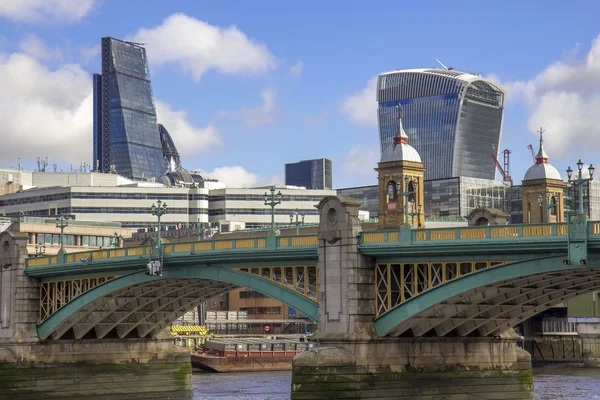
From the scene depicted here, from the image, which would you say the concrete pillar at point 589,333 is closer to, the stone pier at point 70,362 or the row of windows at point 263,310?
the row of windows at point 263,310

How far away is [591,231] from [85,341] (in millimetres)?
50480

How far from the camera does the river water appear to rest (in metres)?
91.7

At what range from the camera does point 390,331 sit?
211 ft

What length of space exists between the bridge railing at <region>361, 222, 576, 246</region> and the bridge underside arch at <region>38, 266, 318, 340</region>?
14.6m

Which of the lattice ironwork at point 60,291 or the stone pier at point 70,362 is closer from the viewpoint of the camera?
the lattice ironwork at point 60,291

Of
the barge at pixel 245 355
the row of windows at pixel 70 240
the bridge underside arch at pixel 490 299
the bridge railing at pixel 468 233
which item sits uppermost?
the row of windows at pixel 70 240

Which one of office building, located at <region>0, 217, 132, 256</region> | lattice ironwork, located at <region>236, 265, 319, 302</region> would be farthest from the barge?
lattice ironwork, located at <region>236, 265, 319, 302</region>

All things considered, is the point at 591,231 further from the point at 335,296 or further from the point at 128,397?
the point at 128,397

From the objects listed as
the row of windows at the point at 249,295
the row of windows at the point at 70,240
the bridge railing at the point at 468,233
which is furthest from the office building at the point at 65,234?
the bridge railing at the point at 468,233

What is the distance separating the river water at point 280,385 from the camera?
301 ft

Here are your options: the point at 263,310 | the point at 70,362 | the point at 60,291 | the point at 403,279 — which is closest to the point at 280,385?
the point at 70,362

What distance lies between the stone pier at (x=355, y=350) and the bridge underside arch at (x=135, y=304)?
38.5ft

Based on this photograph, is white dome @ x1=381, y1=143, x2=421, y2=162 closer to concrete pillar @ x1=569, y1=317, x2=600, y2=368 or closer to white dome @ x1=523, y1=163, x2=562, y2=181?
white dome @ x1=523, y1=163, x2=562, y2=181

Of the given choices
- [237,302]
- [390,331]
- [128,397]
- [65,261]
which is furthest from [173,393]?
[237,302]
